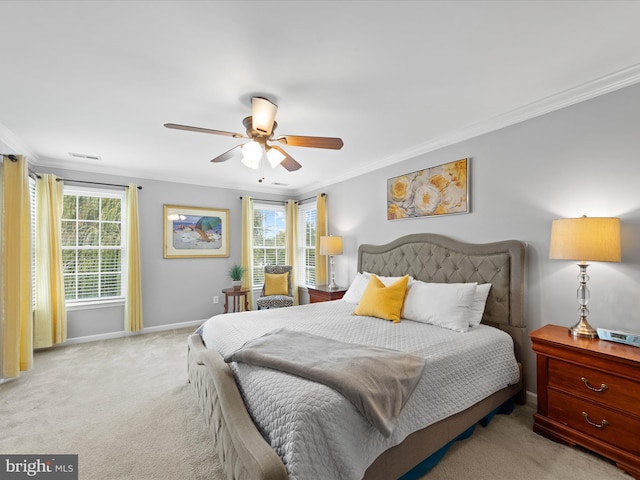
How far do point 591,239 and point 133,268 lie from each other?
17.1 ft

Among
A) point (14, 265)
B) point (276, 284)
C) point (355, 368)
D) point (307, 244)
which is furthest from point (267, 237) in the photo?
point (355, 368)

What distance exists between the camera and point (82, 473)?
1.75 meters

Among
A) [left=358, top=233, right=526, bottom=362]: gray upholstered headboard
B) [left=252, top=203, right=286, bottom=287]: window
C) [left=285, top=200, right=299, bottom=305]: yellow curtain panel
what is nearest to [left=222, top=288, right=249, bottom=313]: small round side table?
[left=252, top=203, right=286, bottom=287]: window

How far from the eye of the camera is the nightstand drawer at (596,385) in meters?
1.73

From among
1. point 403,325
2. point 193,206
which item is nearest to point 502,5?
point 403,325

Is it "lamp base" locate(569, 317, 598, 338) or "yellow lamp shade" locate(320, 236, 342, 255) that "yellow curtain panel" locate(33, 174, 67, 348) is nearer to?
"yellow lamp shade" locate(320, 236, 342, 255)

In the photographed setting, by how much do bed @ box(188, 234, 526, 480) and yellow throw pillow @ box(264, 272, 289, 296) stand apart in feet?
5.47

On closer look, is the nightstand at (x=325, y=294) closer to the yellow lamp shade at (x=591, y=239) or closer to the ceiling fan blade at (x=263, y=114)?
the ceiling fan blade at (x=263, y=114)

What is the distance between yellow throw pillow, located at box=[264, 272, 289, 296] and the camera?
4.93m

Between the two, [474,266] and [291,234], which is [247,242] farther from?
[474,266]

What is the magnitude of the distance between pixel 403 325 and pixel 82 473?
2381 mm

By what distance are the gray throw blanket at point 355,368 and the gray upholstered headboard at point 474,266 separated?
131 cm

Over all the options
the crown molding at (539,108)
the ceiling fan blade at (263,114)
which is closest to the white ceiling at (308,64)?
the crown molding at (539,108)

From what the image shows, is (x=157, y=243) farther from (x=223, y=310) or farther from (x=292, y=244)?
(x=292, y=244)
